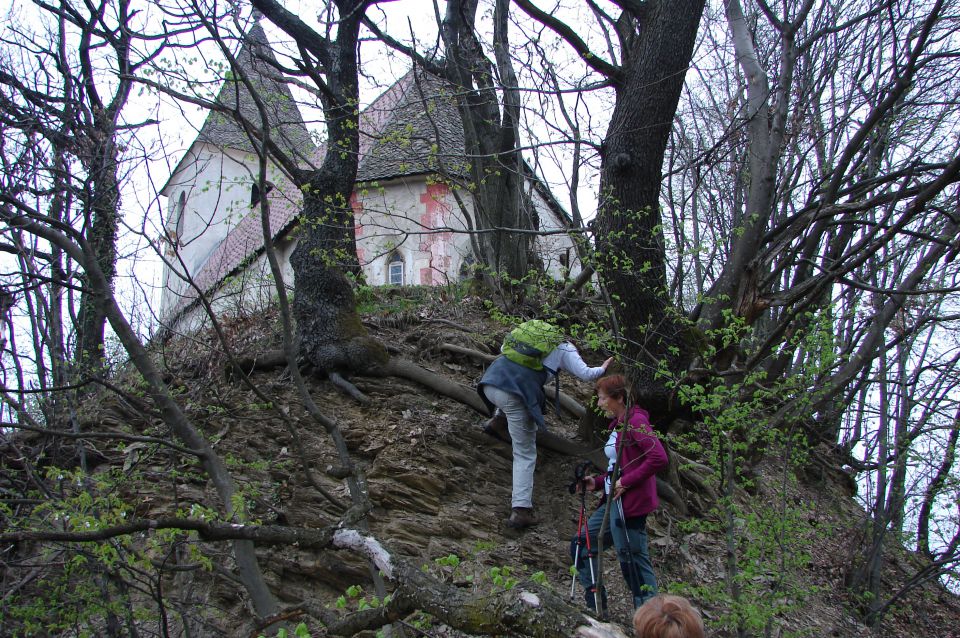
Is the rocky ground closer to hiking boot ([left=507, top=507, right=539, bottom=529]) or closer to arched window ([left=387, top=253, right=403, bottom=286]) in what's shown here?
hiking boot ([left=507, top=507, right=539, bottom=529])

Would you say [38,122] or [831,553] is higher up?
[38,122]

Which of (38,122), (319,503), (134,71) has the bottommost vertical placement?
(319,503)

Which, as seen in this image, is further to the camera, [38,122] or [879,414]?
[879,414]

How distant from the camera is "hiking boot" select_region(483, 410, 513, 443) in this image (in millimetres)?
7348

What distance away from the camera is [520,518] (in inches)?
248

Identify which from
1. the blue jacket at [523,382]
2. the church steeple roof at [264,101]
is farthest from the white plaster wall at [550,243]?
the blue jacket at [523,382]

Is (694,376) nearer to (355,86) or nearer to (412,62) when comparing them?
(412,62)

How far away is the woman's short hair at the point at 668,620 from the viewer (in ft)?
8.87

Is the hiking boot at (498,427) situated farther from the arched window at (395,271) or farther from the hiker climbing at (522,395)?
the arched window at (395,271)

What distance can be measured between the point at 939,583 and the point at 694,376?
4.23 metres

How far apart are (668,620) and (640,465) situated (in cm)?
221

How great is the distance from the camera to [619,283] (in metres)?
6.12

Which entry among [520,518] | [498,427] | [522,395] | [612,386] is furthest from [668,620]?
[498,427]

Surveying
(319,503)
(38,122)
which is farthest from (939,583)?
(38,122)
